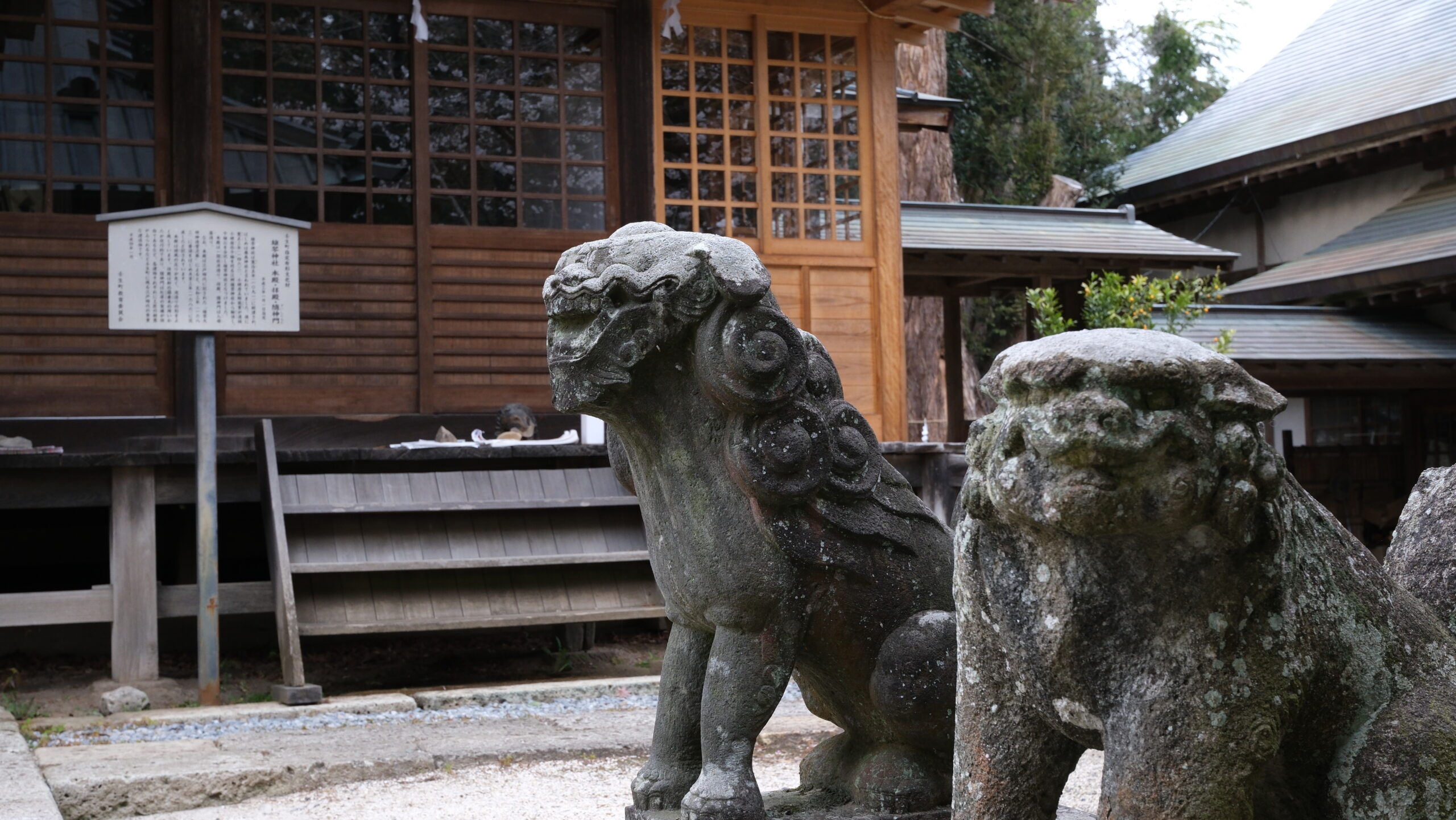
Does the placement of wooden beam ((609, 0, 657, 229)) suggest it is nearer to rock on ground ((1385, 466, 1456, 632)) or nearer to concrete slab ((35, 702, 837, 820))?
concrete slab ((35, 702, 837, 820))

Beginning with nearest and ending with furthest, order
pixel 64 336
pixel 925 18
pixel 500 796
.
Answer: pixel 500 796 < pixel 64 336 < pixel 925 18

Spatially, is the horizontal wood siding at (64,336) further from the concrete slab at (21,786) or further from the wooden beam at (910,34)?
the wooden beam at (910,34)

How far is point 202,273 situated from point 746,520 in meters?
4.89

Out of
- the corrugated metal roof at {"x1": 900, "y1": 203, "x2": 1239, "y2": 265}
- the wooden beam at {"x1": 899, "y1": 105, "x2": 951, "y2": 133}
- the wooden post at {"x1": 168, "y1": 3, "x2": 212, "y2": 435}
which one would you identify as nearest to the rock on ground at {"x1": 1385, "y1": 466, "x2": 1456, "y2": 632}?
the wooden post at {"x1": 168, "y1": 3, "x2": 212, "y2": 435}

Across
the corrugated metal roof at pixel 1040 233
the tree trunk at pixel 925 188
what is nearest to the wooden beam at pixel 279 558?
the corrugated metal roof at pixel 1040 233

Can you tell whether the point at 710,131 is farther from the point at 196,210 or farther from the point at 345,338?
the point at 196,210

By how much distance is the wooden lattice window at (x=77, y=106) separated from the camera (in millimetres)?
8141

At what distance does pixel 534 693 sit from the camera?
666 centimetres

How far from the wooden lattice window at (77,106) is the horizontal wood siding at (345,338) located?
43.8 inches

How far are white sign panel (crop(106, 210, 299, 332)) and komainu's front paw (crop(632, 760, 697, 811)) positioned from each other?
15.3 ft

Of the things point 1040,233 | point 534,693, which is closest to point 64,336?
point 534,693

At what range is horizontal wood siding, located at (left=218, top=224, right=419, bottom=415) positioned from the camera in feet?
27.9

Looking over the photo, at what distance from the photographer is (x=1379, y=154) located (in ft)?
48.2

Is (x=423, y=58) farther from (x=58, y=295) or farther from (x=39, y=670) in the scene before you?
(x=39, y=670)
